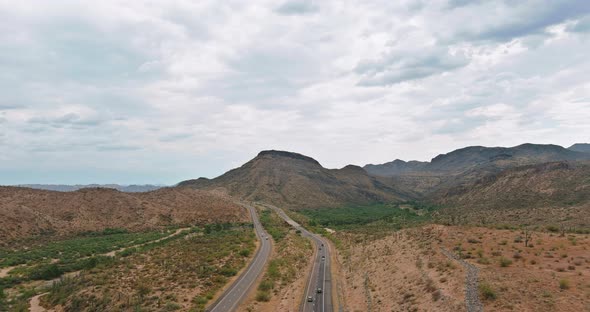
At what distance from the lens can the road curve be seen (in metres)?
42.6

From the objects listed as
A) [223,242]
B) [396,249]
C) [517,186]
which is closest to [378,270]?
[396,249]

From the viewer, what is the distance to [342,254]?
72188 millimetres

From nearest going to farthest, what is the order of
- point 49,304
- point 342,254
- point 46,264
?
point 49,304, point 46,264, point 342,254

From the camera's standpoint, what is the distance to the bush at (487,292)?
27.2 m

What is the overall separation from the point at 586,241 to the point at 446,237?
16.9m

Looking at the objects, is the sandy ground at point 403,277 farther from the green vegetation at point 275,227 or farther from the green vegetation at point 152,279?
the green vegetation at point 275,227

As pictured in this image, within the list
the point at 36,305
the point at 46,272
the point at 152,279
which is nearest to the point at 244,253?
the point at 152,279

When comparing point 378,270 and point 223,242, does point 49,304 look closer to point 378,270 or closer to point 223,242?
point 223,242

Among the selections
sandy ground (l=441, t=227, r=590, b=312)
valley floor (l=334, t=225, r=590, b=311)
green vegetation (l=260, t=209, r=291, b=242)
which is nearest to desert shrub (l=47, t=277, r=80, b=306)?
valley floor (l=334, t=225, r=590, b=311)

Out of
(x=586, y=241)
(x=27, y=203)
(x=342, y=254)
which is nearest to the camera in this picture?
(x=586, y=241)

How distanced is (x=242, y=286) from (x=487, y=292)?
3536 centimetres

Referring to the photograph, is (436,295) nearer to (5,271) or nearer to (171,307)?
(171,307)

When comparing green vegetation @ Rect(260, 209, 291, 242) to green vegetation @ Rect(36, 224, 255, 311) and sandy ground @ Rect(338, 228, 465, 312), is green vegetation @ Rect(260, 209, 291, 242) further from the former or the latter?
sandy ground @ Rect(338, 228, 465, 312)

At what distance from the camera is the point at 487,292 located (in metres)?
27.7
